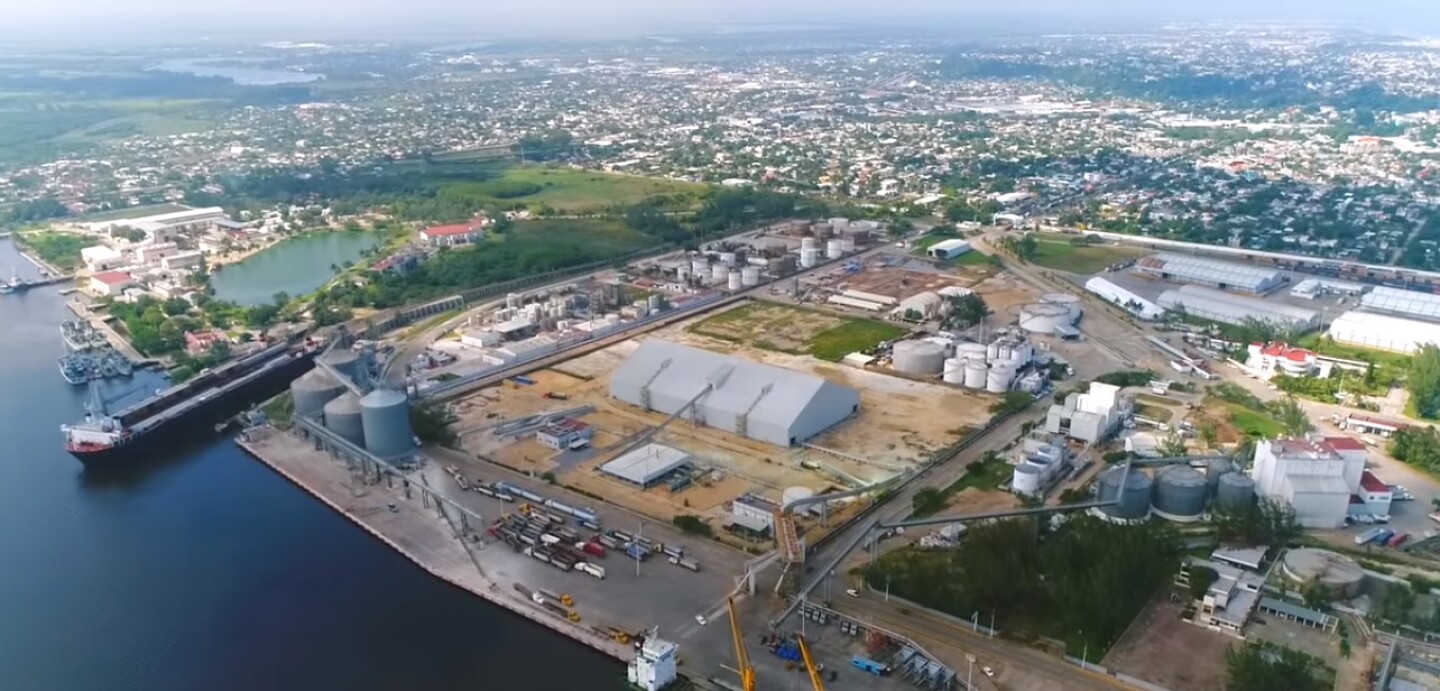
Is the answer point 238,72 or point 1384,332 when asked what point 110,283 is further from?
point 238,72

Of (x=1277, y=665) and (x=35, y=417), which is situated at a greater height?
(x=1277, y=665)

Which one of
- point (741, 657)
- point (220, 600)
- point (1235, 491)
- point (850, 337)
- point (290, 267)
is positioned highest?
point (1235, 491)

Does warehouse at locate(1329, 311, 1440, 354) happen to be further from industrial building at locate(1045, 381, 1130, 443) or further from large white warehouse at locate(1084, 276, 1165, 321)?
industrial building at locate(1045, 381, 1130, 443)

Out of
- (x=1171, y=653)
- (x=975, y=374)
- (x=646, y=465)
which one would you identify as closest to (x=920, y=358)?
(x=975, y=374)

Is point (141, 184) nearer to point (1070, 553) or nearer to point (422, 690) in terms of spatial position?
point (422, 690)

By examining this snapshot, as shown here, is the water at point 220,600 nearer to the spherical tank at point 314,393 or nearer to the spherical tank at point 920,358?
the spherical tank at point 314,393

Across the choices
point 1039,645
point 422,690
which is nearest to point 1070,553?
point 1039,645

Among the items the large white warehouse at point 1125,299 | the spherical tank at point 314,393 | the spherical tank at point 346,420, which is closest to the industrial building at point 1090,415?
the large white warehouse at point 1125,299
